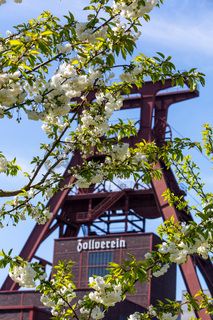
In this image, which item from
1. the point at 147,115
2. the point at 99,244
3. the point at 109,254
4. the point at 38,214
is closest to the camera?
the point at 38,214

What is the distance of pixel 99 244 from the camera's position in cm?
5497

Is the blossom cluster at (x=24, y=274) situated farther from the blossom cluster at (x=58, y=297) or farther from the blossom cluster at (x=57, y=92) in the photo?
the blossom cluster at (x=57, y=92)

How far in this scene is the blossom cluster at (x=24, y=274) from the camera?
11.4 meters

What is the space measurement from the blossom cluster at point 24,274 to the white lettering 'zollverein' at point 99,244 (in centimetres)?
4275

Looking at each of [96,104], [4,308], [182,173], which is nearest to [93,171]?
[96,104]

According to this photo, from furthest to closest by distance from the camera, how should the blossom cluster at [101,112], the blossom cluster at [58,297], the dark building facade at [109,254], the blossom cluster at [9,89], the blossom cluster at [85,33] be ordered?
1. the dark building facade at [109,254]
2. the blossom cluster at [58,297]
3. the blossom cluster at [101,112]
4. the blossom cluster at [85,33]
5. the blossom cluster at [9,89]

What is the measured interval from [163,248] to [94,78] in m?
2.60

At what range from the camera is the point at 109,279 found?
11062 millimetres

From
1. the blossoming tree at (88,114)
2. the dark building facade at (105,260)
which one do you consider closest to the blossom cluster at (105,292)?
the blossoming tree at (88,114)

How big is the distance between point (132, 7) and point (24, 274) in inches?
154

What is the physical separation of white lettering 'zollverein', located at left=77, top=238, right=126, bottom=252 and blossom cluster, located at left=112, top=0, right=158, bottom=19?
43.5 m

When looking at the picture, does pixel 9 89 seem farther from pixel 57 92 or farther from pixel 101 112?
pixel 101 112

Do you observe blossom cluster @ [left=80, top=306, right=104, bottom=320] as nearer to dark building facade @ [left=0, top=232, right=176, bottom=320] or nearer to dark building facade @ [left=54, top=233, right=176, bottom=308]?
dark building facade @ [left=0, top=232, right=176, bottom=320]

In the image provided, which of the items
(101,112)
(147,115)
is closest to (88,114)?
(101,112)
